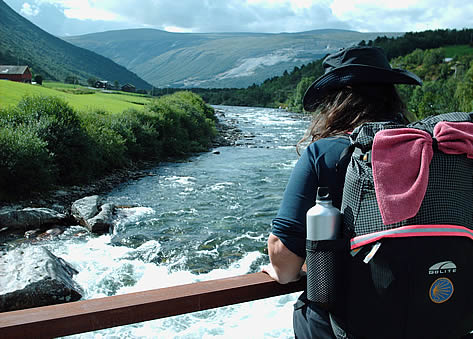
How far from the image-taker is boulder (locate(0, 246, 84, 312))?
310 inches

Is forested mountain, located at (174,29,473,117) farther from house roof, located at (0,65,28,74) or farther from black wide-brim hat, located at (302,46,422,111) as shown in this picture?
black wide-brim hat, located at (302,46,422,111)

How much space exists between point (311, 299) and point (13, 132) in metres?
17.5

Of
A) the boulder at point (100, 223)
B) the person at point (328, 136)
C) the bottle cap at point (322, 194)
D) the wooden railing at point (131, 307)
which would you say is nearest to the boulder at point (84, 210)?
the boulder at point (100, 223)

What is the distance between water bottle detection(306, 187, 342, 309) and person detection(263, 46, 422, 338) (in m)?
0.12

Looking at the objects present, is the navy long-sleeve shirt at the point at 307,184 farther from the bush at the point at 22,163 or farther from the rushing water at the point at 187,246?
the bush at the point at 22,163

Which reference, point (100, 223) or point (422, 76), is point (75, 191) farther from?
point (422, 76)

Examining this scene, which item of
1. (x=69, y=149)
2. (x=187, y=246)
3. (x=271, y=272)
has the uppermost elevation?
(x=271, y=272)

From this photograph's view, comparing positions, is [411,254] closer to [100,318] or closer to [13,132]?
[100,318]

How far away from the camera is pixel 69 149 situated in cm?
1923

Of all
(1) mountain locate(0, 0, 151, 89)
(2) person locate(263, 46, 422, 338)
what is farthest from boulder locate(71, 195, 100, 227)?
(1) mountain locate(0, 0, 151, 89)

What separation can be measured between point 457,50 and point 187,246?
5748 inches

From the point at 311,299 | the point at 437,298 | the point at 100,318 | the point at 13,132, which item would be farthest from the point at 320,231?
the point at 13,132

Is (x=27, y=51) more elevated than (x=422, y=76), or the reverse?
(x=27, y=51)

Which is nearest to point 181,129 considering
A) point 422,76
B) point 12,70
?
point 12,70
